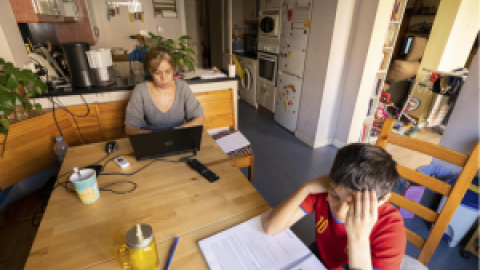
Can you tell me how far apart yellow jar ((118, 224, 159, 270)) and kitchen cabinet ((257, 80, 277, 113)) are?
10.4 feet

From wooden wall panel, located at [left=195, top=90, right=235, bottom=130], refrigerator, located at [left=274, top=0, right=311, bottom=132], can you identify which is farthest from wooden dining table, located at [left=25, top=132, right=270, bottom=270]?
refrigerator, located at [left=274, top=0, right=311, bottom=132]

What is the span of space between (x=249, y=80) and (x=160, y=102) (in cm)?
269

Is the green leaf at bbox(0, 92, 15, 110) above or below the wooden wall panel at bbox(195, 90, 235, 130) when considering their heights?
above

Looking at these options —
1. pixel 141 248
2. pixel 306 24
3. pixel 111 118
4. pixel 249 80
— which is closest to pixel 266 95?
pixel 249 80

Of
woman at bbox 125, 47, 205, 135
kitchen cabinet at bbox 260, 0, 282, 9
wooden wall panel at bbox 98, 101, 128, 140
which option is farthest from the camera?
kitchen cabinet at bbox 260, 0, 282, 9

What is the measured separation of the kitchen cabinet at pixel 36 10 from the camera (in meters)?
1.89

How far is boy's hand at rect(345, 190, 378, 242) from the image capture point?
2.10ft

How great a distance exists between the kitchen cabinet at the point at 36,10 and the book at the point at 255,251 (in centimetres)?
238

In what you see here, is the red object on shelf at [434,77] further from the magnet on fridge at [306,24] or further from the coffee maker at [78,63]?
the coffee maker at [78,63]

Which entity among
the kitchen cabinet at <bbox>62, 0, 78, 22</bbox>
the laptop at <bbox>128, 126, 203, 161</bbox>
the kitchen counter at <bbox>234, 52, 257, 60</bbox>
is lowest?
the laptop at <bbox>128, 126, 203, 161</bbox>

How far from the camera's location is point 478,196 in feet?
5.25

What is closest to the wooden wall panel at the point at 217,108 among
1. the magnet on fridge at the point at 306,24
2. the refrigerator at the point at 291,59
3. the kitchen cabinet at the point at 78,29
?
the refrigerator at the point at 291,59

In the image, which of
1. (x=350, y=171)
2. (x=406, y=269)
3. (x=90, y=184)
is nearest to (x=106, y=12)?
(x=90, y=184)

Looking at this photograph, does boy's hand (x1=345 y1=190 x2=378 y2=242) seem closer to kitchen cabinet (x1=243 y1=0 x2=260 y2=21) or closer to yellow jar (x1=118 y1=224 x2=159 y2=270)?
yellow jar (x1=118 y1=224 x2=159 y2=270)
